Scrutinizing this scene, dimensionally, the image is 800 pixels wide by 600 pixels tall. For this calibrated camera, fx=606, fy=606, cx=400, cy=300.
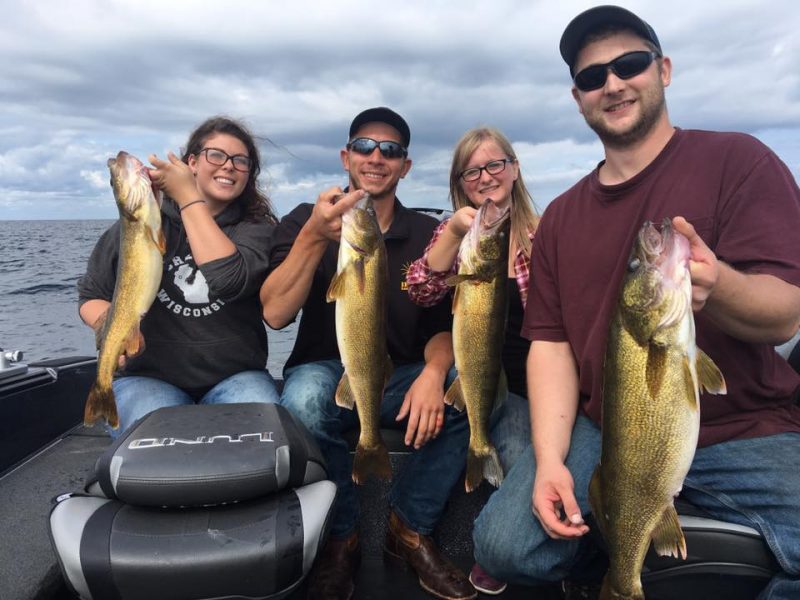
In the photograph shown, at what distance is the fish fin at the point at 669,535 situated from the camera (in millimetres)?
2338

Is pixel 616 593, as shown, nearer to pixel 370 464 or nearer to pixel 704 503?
pixel 704 503

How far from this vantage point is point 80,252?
3075 cm

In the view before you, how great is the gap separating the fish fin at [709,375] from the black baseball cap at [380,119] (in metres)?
2.42

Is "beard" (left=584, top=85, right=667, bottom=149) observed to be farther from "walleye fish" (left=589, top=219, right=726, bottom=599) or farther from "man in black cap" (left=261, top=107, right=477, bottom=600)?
"man in black cap" (left=261, top=107, right=477, bottom=600)

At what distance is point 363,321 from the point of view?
11.0 feet

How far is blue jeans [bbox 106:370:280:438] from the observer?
3445 millimetres

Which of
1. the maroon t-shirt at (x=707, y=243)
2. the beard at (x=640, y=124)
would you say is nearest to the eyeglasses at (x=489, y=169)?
the maroon t-shirt at (x=707, y=243)

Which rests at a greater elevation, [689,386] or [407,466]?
[689,386]

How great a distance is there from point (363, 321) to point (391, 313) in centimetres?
75

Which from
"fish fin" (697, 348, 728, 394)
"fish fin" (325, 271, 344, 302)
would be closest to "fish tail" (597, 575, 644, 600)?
"fish fin" (697, 348, 728, 394)

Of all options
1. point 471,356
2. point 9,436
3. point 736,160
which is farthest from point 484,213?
point 9,436

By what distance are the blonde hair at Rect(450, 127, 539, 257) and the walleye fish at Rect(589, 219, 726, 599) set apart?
1729mm

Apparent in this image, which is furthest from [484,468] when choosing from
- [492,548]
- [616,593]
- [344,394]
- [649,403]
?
[649,403]

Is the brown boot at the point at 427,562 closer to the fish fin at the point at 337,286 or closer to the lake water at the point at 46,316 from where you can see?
the fish fin at the point at 337,286
